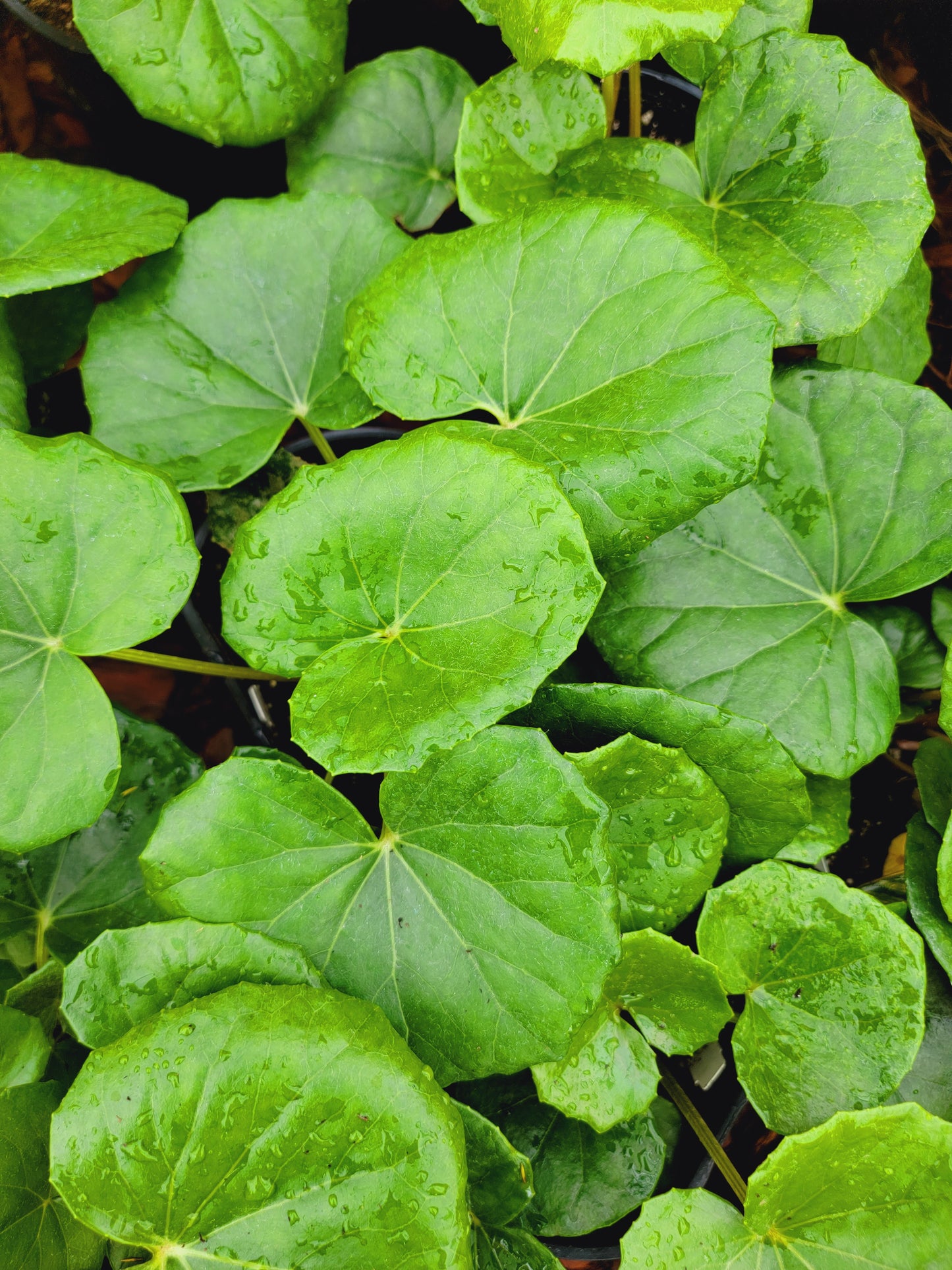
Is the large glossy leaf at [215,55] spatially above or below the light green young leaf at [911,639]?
above

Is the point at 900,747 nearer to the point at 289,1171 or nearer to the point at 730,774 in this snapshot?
the point at 730,774

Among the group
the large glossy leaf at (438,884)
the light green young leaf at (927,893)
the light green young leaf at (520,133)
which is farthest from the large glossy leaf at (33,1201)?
the light green young leaf at (520,133)

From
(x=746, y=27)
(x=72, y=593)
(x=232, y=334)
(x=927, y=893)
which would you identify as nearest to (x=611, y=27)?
(x=746, y=27)

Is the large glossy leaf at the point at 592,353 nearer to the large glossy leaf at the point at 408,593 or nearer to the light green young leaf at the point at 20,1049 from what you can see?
the large glossy leaf at the point at 408,593

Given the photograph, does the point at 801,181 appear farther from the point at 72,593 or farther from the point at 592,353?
the point at 72,593

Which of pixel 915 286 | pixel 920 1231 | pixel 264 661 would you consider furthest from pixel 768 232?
pixel 920 1231
